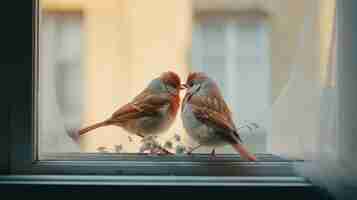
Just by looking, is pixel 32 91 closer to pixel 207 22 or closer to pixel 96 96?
pixel 96 96

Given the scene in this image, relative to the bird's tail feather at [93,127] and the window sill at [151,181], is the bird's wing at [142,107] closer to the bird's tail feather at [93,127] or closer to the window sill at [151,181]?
the bird's tail feather at [93,127]

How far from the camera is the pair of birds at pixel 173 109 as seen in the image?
812mm

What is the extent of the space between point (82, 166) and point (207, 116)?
0.21 meters

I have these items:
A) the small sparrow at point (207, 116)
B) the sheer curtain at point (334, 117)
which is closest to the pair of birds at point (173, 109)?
the small sparrow at point (207, 116)

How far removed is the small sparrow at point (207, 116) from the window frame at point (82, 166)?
1.3 inches

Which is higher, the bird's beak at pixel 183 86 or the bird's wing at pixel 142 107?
the bird's beak at pixel 183 86

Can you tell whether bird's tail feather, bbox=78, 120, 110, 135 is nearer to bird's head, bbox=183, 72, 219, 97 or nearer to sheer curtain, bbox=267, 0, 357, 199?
bird's head, bbox=183, 72, 219, 97

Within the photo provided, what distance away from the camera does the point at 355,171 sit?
0.67 m

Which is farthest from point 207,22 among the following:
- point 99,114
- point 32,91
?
point 32,91

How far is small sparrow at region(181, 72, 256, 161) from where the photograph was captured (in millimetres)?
797

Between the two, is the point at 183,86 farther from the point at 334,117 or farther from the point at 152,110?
the point at 334,117

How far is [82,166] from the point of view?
768mm

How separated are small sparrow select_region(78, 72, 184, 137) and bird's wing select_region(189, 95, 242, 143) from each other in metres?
0.04

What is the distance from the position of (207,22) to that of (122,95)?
0.76 ft
